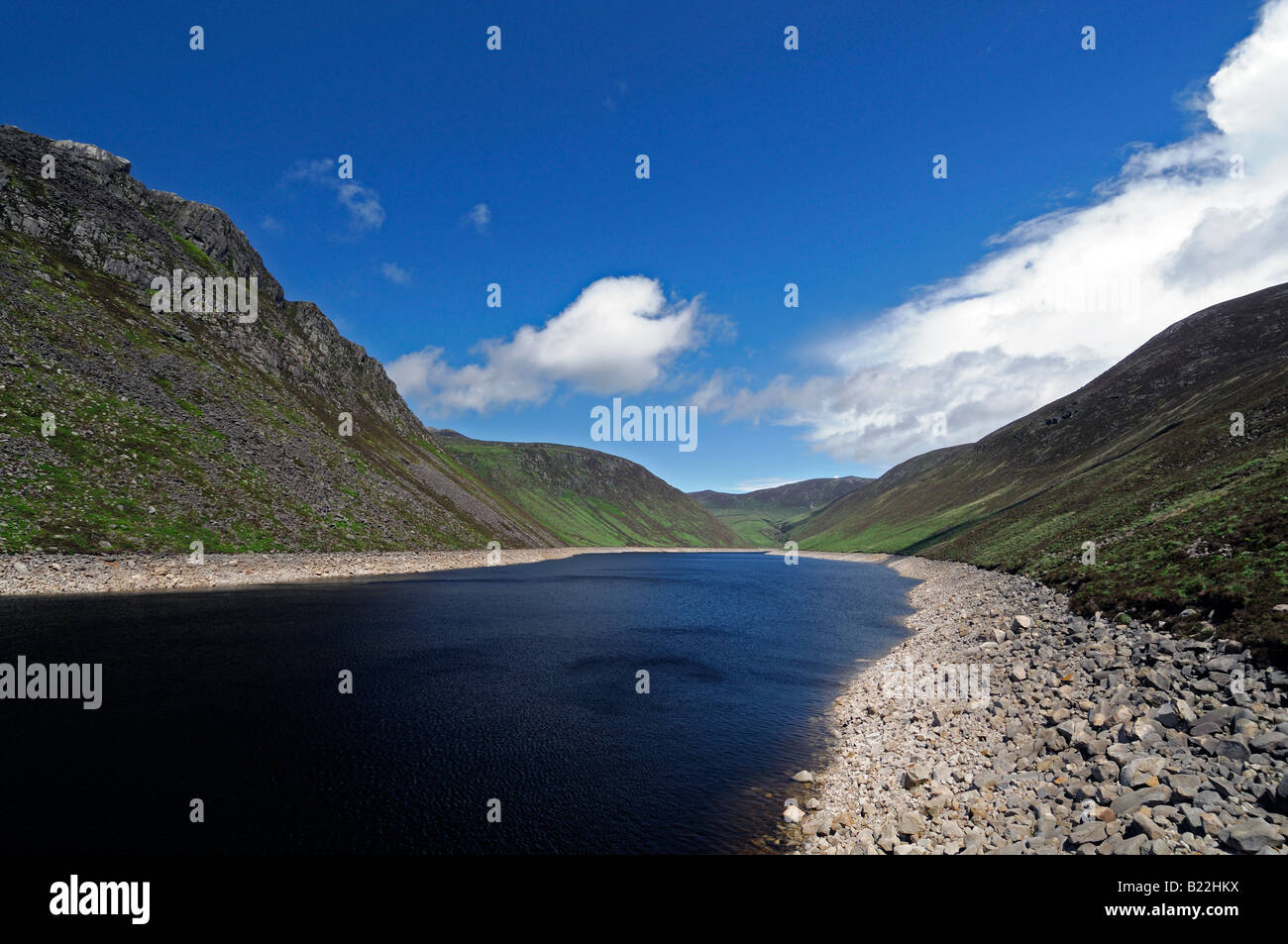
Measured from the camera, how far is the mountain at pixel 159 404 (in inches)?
2768

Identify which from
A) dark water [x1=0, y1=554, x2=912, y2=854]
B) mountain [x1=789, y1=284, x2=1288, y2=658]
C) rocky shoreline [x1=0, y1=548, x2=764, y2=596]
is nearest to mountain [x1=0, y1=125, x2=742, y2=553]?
rocky shoreline [x1=0, y1=548, x2=764, y2=596]

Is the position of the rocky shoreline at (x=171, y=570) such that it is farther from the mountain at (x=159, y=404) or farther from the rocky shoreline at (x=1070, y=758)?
the rocky shoreline at (x=1070, y=758)

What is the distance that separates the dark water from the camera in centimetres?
1856

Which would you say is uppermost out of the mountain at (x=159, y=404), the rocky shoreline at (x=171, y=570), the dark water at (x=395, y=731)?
the mountain at (x=159, y=404)

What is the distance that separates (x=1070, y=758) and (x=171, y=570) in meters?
92.2

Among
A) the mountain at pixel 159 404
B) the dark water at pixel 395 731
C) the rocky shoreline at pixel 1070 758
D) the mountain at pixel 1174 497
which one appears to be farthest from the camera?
the mountain at pixel 159 404

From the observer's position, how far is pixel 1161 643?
24547 mm

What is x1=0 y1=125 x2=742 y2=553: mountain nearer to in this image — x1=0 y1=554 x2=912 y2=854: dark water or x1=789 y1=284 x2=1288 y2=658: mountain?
x1=0 y1=554 x2=912 y2=854: dark water

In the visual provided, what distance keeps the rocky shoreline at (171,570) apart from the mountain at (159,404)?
8.29ft

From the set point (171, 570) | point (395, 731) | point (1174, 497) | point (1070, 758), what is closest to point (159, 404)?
point (171, 570)

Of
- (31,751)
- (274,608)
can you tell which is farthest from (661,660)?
(274,608)

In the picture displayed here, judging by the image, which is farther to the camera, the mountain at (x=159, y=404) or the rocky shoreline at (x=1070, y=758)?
the mountain at (x=159, y=404)

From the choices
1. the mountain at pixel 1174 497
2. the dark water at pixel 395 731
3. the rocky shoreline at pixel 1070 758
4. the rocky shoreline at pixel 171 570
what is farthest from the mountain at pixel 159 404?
the mountain at pixel 1174 497

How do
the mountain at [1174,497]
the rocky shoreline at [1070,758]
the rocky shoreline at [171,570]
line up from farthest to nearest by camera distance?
1. the rocky shoreline at [171,570]
2. the mountain at [1174,497]
3. the rocky shoreline at [1070,758]
